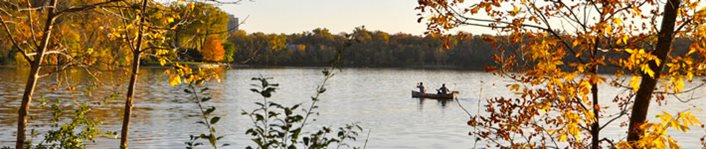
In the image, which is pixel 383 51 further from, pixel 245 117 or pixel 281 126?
pixel 281 126

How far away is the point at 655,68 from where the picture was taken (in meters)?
4.95

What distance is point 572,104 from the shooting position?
17.7ft

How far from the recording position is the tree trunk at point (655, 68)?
4.87 meters

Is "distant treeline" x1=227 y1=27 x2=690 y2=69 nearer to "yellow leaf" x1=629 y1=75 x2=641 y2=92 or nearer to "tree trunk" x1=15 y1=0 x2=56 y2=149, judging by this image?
"tree trunk" x1=15 y1=0 x2=56 y2=149

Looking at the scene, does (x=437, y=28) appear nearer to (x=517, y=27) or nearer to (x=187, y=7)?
(x=517, y=27)

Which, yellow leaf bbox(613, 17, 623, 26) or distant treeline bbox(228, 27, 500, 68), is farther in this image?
distant treeline bbox(228, 27, 500, 68)

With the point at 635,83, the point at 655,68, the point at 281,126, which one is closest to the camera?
the point at 281,126

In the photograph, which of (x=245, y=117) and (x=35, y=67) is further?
(x=245, y=117)

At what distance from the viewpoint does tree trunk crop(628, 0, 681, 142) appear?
4.87 m

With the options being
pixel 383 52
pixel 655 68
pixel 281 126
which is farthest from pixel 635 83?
pixel 383 52

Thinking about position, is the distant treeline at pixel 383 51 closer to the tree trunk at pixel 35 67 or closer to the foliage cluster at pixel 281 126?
the tree trunk at pixel 35 67

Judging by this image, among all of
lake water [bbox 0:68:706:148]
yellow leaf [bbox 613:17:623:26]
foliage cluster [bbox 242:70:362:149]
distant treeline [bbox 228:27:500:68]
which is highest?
distant treeline [bbox 228:27:500:68]

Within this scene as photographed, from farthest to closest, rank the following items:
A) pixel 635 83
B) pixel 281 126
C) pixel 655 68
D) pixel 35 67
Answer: pixel 35 67 < pixel 655 68 < pixel 635 83 < pixel 281 126

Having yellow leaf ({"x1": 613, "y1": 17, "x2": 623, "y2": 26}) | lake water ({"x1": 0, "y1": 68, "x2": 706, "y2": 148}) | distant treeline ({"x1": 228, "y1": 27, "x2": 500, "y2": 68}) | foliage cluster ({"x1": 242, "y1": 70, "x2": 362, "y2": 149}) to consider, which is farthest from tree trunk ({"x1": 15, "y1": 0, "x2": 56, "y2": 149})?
distant treeline ({"x1": 228, "y1": 27, "x2": 500, "y2": 68})
